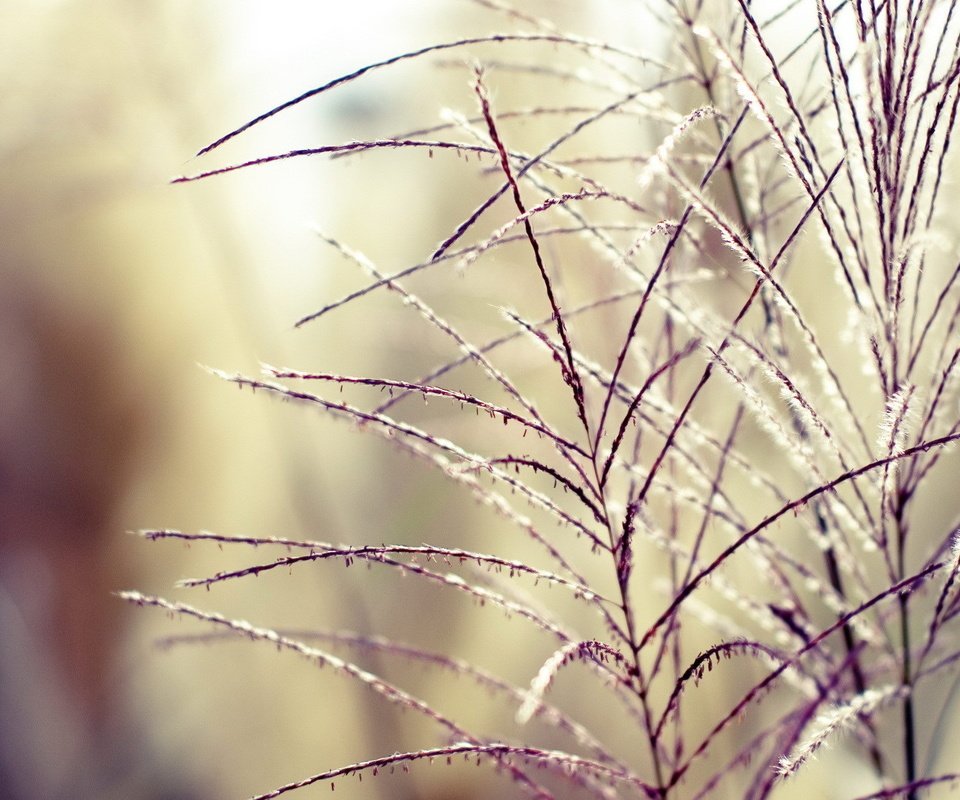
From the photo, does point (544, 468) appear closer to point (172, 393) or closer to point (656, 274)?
point (656, 274)

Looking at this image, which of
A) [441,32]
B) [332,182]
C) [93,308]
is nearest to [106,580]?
[93,308]

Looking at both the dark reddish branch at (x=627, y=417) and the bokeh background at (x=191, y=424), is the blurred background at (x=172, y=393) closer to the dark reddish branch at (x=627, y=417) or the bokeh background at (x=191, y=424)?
the bokeh background at (x=191, y=424)

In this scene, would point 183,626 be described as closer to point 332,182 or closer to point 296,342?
point 296,342

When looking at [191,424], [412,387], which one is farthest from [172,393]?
[412,387]

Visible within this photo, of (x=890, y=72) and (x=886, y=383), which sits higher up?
(x=890, y=72)

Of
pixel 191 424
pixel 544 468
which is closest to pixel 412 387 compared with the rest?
pixel 544 468

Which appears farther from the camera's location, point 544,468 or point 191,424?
point 191,424

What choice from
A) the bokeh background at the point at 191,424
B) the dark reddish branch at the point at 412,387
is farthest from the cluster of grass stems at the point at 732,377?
the bokeh background at the point at 191,424

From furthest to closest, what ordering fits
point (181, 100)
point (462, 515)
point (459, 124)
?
point (462, 515) < point (181, 100) < point (459, 124)
